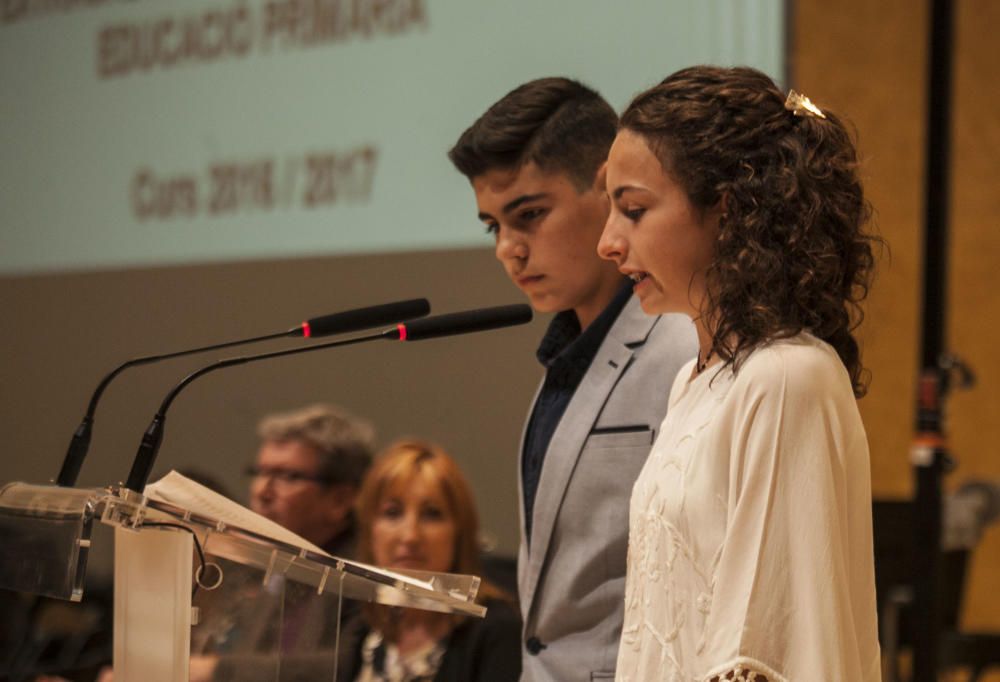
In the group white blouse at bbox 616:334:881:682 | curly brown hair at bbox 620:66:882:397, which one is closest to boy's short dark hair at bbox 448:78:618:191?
curly brown hair at bbox 620:66:882:397

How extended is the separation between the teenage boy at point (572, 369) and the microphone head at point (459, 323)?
200 mm

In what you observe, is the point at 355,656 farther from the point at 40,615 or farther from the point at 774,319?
the point at 40,615

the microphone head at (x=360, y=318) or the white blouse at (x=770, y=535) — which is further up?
the microphone head at (x=360, y=318)

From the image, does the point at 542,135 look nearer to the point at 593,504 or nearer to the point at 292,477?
the point at 593,504

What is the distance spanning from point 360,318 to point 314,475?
1.61 m

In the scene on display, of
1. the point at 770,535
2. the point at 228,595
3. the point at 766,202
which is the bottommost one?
the point at 228,595

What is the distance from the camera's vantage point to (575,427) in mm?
1881

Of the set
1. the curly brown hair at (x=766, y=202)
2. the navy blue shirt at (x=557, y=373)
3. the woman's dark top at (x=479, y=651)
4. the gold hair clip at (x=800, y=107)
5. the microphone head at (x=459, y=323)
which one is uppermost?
the gold hair clip at (x=800, y=107)

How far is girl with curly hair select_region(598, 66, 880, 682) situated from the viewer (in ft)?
4.32

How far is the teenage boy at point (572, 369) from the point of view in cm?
182

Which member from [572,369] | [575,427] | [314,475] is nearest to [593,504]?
[575,427]

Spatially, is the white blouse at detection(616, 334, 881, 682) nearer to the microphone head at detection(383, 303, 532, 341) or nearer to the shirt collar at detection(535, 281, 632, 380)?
the microphone head at detection(383, 303, 532, 341)

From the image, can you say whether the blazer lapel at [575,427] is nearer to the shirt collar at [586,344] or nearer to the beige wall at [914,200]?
the shirt collar at [586,344]

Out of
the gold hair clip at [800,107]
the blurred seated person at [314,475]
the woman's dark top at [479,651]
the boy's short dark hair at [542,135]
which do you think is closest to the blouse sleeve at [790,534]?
the gold hair clip at [800,107]
